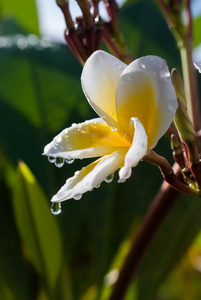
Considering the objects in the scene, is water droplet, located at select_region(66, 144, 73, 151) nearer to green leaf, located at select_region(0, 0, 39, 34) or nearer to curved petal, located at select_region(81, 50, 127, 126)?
curved petal, located at select_region(81, 50, 127, 126)

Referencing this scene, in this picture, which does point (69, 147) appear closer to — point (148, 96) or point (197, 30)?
point (148, 96)

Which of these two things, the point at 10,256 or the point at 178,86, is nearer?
the point at 178,86

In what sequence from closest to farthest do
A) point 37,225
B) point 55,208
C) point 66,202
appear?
point 55,208 < point 37,225 < point 66,202

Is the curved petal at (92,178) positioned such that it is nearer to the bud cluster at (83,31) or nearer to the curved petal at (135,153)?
the curved petal at (135,153)

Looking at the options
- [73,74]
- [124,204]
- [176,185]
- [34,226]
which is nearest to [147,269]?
[124,204]

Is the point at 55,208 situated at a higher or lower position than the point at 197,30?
higher

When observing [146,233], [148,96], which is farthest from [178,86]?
[146,233]
